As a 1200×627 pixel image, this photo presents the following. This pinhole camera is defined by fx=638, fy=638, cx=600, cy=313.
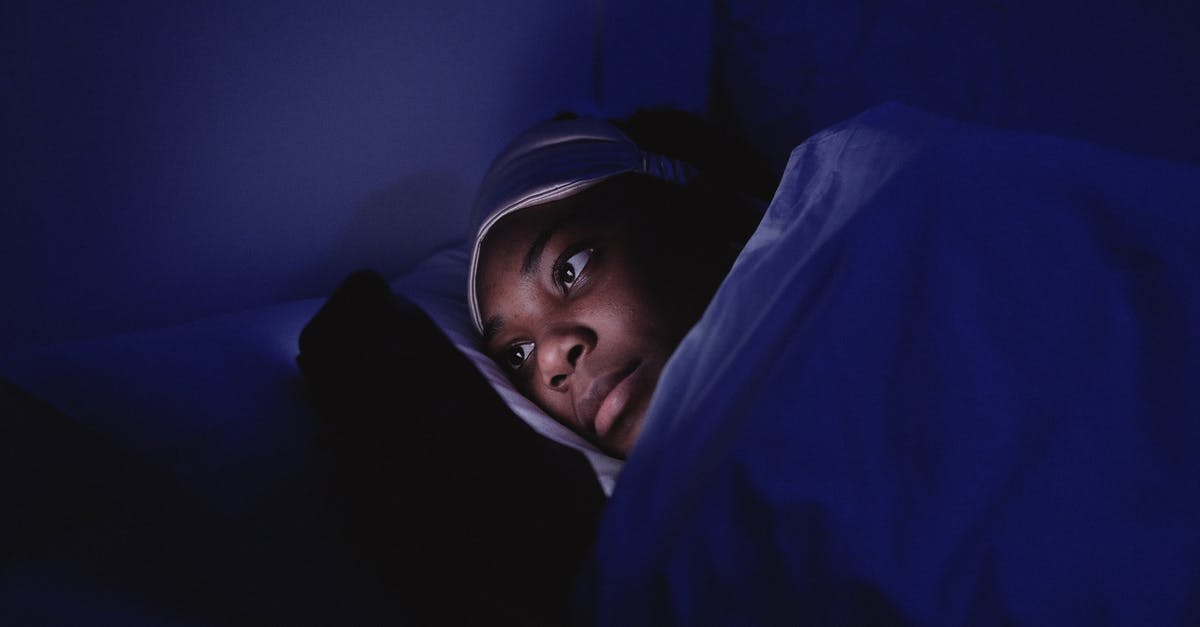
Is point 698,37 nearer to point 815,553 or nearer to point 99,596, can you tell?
point 815,553

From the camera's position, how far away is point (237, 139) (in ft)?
3.24

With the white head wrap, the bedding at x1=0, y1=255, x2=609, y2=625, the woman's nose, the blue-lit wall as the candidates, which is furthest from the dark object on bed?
the blue-lit wall

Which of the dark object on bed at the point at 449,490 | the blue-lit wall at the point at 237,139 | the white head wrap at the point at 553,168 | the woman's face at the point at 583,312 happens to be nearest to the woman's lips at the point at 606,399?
the woman's face at the point at 583,312

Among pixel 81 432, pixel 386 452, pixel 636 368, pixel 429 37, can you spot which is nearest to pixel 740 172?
pixel 636 368

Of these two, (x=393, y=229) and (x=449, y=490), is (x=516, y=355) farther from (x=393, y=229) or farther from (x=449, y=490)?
(x=393, y=229)

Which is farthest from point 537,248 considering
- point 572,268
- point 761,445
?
point 761,445

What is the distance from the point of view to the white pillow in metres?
0.72

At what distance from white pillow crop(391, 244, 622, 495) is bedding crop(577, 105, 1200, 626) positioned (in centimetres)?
13

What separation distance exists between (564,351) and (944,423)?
1.51ft

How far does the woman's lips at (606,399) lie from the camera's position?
761 mm

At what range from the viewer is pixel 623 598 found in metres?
0.48

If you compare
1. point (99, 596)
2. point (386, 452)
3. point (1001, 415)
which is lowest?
point (99, 596)

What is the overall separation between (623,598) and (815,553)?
5.9 inches

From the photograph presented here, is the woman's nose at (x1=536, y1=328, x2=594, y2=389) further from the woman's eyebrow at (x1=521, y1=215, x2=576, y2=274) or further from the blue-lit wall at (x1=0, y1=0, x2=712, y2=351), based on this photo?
the blue-lit wall at (x1=0, y1=0, x2=712, y2=351)
